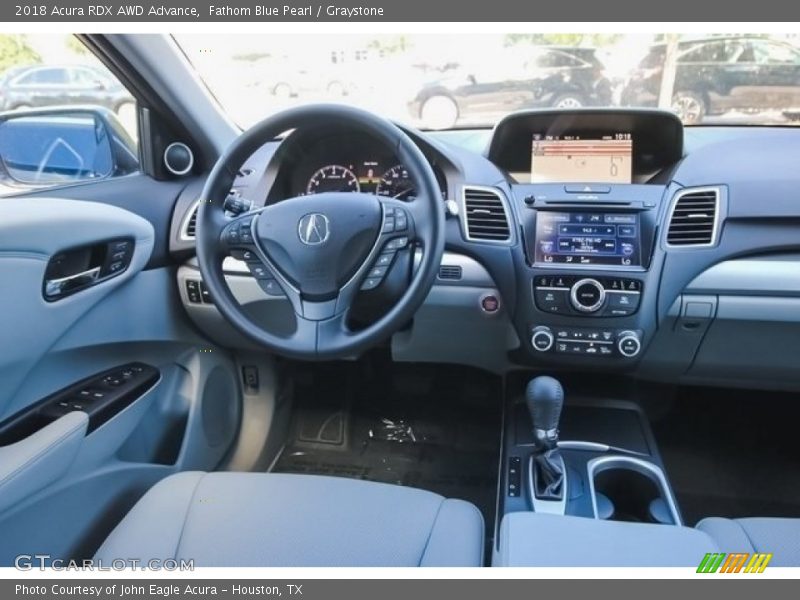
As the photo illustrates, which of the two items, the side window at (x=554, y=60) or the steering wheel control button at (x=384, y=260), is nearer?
the steering wheel control button at (x=384, y=260)

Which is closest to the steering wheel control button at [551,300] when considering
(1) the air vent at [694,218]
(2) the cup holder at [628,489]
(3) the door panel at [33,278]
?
(1) the air vent at [694,218]

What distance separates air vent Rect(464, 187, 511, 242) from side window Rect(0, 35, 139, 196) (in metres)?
1.04

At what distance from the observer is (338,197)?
1.39 metres

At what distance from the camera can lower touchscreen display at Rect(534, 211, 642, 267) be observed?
1.61 m

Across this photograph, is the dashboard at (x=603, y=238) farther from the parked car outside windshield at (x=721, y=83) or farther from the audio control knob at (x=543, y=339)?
the parked car outside windshield at (x=721, y=83)

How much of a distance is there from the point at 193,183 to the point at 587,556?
5.20 ft

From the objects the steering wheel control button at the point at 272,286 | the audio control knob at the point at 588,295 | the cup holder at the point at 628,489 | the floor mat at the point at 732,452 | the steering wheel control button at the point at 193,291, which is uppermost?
the steering wheel control button at the point at 272,286

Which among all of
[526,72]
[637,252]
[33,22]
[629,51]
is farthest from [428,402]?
[33,22]

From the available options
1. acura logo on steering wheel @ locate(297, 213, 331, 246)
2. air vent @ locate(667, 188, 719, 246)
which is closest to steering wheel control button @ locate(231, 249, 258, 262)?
acura logo on steering wheel @ locate(297, 213, 331, 246)

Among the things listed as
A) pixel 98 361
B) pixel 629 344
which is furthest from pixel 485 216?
pixel 98 361

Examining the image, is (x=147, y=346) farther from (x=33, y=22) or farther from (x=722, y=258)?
(x=722, y=258)

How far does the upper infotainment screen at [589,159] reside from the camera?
1713 millimetres

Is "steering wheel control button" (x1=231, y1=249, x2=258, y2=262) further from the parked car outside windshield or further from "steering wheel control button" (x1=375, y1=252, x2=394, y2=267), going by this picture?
the parked car outside windshield

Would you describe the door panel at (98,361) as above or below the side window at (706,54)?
below
